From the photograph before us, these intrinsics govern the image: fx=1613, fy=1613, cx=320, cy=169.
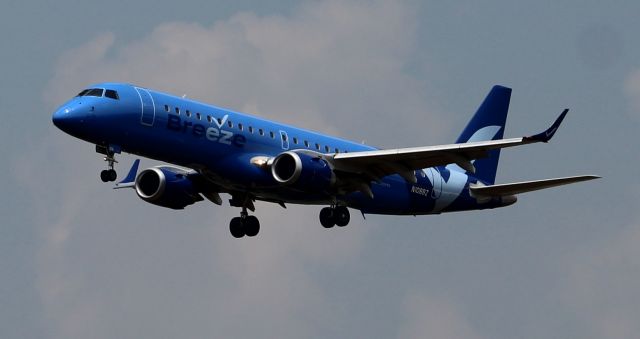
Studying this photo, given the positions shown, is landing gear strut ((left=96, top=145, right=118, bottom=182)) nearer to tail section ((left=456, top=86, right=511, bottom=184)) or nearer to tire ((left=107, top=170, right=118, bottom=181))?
tire ((left=107, top=170, right=118, bottom=181))

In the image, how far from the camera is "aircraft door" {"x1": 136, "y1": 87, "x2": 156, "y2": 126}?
59.3m

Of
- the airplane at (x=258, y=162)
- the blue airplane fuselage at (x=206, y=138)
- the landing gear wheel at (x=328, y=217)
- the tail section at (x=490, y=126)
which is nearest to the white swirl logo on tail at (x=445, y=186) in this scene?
the airplane at (x=258, y=162)

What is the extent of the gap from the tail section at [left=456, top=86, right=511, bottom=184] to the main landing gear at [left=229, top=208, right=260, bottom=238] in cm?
1117

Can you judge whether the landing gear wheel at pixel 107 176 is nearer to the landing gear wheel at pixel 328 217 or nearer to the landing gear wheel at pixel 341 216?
the landing gear wheel at pixel 328 217

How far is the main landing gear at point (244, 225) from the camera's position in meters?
68.1

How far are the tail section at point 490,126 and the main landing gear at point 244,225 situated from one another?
11173 millimetres

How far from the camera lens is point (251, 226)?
68.1m

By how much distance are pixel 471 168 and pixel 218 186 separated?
10.9 m

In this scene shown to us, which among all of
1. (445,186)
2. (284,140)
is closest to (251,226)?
(284,140)

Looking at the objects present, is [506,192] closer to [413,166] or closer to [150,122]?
[413,166]

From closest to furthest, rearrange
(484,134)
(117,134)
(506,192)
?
1. (117,134)
2. (506,192)
3. (484,134)

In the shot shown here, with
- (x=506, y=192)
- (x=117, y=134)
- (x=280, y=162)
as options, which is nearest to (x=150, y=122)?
(x=117, y=134)

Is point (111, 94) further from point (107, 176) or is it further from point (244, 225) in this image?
point (244, 225)

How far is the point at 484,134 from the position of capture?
7438 cm
